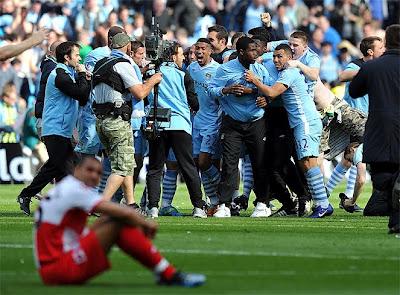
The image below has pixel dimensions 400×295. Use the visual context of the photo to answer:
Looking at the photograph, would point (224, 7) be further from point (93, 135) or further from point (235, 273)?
point (235, 273)

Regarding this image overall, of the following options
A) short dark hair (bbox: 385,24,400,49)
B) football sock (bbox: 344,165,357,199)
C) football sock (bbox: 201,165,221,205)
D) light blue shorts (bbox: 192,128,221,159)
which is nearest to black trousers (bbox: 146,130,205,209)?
light blue shorts (bbox: 192,128,221,159)

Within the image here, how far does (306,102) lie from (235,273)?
781 centimetres

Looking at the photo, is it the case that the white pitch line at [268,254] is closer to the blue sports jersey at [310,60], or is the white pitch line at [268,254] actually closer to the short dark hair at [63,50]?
the short dark hair at [63,50]

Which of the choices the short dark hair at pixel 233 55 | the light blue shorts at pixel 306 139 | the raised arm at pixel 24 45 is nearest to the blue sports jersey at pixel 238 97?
the light blue shorts at pixel 306 139

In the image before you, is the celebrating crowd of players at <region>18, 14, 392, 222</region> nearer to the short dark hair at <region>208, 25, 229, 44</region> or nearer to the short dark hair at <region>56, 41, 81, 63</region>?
the short dark hair at <region>56, 41, 81, 63</region>

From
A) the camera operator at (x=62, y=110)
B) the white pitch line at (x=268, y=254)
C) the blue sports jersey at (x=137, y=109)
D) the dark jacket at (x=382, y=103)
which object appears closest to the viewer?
the white pitch line at (x=268, y=254)

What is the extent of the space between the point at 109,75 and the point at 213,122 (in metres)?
2.85

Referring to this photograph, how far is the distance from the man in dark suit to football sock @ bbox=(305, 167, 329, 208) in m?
3.24

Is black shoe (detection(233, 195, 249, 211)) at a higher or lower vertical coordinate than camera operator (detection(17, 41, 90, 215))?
lower

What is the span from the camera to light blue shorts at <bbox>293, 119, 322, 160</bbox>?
19.4 m

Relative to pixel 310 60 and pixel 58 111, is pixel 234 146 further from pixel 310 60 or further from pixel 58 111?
pixel 58 111

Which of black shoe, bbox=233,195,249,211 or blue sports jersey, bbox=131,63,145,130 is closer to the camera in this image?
blue sports jersey, bbox=131,63,145,130

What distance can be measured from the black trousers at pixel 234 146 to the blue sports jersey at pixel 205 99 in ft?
2.72

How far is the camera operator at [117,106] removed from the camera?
1797 cm
